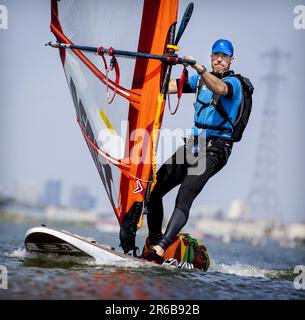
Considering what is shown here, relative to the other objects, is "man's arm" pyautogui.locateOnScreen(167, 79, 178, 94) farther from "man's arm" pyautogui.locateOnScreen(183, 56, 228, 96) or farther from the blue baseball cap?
"man's arm" pyautogui.locateOnScreen(183, 56, 228, 96)

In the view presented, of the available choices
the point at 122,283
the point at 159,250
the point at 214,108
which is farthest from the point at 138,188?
the point at 122,283

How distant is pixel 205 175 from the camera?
855 cm

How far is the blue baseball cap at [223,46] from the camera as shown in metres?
8.64

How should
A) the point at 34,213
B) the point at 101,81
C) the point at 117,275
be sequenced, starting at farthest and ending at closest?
1. the point at 34,213
2. the point at 101,81
3. the point at 117,275

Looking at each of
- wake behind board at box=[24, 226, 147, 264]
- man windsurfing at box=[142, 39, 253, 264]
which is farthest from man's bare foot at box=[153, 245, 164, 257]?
wake behind board at box=[24, 226, 147, 264]

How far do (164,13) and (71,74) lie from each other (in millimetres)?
1807

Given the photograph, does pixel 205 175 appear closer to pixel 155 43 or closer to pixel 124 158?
pixel 124 158

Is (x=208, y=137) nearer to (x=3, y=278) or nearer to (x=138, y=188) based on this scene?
(x=138, y=188)

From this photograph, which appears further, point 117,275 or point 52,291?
point 117,275

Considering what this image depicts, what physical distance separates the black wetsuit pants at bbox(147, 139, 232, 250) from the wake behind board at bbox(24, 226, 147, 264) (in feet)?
2.31

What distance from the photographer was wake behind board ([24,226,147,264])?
8141 mm

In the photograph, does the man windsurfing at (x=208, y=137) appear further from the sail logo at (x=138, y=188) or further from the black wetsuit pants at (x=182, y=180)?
the sail logo at (x=138, y=188)

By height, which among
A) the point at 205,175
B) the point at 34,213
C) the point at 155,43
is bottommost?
the point at 34,213

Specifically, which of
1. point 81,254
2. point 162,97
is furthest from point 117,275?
point 162,97
